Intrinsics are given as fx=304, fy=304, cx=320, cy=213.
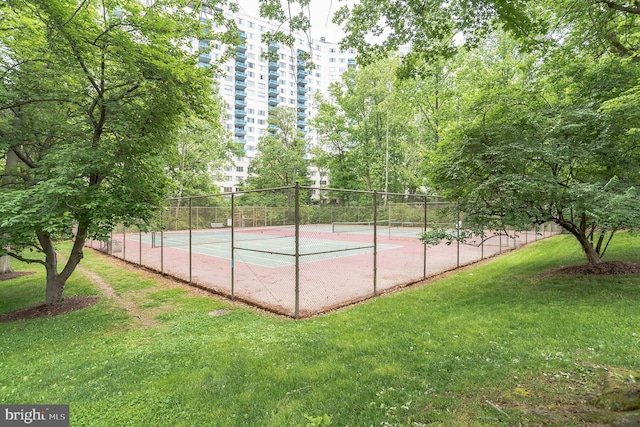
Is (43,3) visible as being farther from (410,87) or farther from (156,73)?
(410,87)

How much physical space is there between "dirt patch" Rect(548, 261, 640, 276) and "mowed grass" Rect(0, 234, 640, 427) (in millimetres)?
586

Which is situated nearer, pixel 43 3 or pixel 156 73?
pixel 43 3

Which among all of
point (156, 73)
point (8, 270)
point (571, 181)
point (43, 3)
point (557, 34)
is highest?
point (557, 34)

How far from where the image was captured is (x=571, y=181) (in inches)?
247

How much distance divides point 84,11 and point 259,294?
6.06m

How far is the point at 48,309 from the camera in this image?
21.0 ft

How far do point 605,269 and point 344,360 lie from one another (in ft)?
23.2

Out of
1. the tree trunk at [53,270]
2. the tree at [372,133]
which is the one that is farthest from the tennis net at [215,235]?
the tree at [372,133]

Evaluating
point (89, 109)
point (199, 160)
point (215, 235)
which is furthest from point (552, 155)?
point (199, 160)

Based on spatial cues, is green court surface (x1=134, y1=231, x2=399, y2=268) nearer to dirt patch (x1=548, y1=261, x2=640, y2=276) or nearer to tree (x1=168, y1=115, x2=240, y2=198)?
dirt patch (x1=548, y1=261, x2=640, y2=276)

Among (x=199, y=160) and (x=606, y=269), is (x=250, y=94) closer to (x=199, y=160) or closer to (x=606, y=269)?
(x=199, y=160)

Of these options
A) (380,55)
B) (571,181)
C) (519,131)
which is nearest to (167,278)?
(380,55)

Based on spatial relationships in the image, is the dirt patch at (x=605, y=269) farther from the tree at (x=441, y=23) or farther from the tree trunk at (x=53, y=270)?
the tree trunk at (x=53, y=270)

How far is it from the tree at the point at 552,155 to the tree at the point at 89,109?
5.50m
